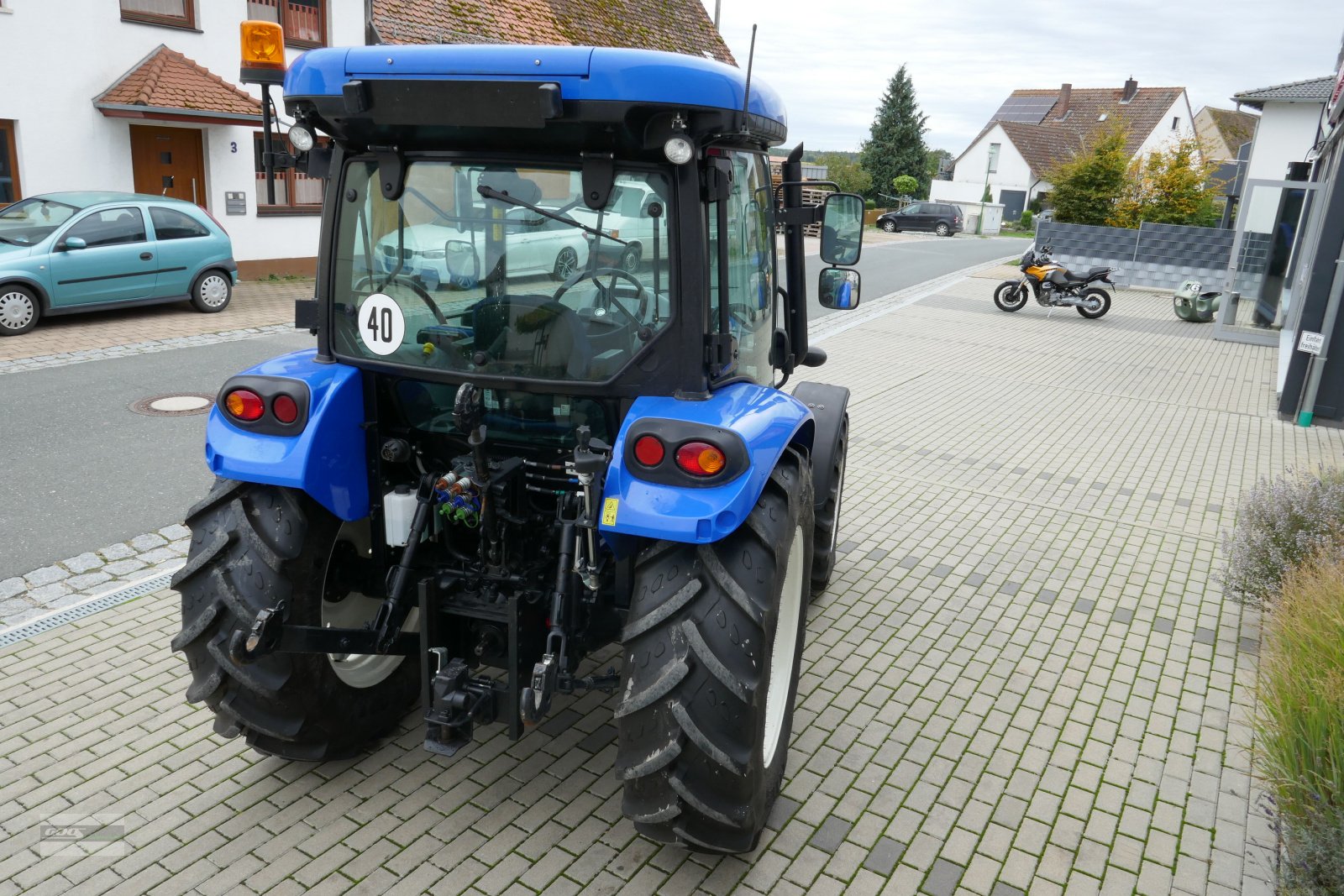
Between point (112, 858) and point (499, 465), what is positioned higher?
point (499, 465)

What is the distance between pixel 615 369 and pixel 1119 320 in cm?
1747

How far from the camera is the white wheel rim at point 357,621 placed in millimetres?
3510

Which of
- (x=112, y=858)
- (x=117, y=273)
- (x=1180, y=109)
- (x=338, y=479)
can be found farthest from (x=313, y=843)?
(x=1180, y=109)

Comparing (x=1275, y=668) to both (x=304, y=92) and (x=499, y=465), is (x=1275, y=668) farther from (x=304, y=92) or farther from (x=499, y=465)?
(x=304, y=92)

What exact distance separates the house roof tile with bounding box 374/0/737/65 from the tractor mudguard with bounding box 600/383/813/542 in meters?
13.3

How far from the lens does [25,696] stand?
4.07 meters

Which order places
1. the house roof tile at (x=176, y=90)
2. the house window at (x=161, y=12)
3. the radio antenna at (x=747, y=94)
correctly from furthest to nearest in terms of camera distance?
the house window at (x=161, y=12) → the house roof tile at (x=176, y=90) → the radio antenna at (x=747, y=94)

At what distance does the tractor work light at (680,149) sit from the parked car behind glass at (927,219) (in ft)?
141

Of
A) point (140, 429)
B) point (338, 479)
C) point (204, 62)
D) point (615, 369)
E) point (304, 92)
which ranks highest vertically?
point (204, 62)

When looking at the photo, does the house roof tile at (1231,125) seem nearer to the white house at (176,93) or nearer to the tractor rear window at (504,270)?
the white house at (176,93)

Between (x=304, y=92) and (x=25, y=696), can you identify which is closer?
(x=304, y=92)

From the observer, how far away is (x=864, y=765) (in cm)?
391

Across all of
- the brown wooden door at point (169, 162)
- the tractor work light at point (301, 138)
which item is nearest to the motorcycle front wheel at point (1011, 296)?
the brown wooden door at point (169, 162)

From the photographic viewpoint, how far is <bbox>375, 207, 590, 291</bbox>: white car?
3117 mm
